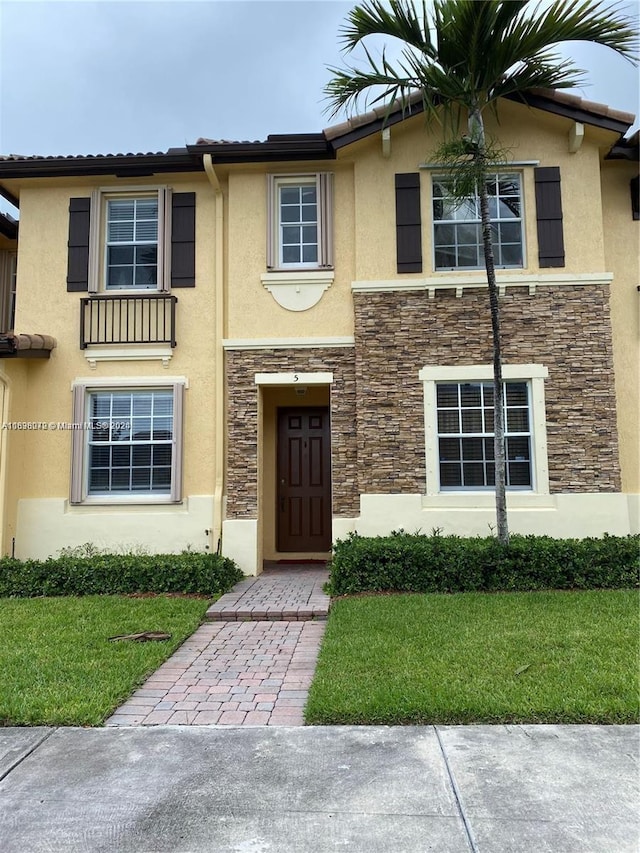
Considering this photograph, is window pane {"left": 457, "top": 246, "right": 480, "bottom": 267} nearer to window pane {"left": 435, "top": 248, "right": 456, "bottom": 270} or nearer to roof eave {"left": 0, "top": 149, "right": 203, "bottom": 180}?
window pane {"left": 435, "top": 248, "right": 456, "bottom": 270}

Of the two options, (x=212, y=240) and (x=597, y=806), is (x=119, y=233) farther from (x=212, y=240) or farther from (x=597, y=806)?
(x=597, y=806)

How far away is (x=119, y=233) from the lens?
10.0 meters

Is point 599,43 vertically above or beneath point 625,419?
above

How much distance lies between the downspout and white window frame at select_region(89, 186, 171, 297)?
2.61 feet

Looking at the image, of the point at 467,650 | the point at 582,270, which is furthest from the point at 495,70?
the point at 467,650

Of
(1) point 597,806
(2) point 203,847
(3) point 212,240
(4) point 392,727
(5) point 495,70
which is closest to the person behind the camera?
(2) point 203,847

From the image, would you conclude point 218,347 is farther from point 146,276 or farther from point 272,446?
point 272,446

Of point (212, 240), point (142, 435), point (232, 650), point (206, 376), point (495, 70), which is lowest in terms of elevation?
point (232, 650)

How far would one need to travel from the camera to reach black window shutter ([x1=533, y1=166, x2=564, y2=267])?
9107 mm

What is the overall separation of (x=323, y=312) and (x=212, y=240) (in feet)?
7.22

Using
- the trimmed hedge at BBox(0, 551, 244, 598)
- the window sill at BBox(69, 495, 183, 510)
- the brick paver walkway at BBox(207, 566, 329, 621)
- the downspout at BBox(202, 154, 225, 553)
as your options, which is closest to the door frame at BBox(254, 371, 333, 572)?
the downspout at BBox(202, 154, 225, 553)

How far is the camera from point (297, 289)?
9.49 meters

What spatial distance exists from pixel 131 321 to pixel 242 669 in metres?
6.27

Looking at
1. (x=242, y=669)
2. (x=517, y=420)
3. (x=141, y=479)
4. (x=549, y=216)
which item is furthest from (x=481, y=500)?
(x=141, y=479)
